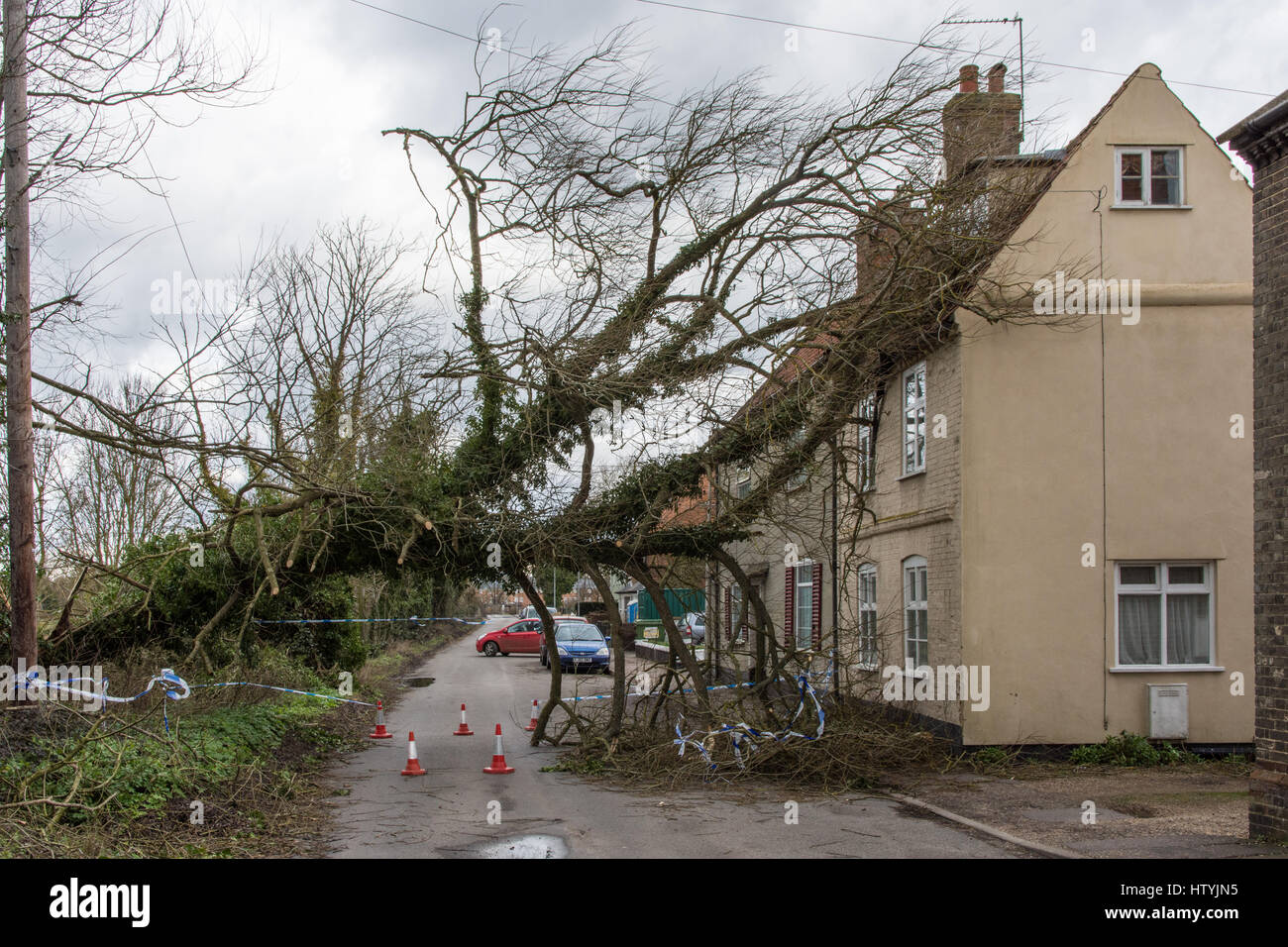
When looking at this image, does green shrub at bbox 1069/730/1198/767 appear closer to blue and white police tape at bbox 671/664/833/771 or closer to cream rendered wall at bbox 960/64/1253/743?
cream rendered wall at bbox 960/64/1253/743

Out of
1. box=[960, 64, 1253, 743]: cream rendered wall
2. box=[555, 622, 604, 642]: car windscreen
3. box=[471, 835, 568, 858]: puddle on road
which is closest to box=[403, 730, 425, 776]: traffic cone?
box=[471, 835, 568, 858]: puddle on road

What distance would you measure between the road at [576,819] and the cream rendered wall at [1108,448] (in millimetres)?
3996

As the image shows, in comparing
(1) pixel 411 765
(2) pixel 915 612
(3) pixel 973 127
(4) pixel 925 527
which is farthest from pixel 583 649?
(3) pixel 973 127

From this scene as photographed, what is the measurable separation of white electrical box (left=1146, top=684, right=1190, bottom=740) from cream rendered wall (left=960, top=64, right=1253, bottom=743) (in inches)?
8.4

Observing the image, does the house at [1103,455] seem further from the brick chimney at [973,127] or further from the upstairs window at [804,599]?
the upstairs window at [804,599]

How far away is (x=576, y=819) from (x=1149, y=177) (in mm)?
11845

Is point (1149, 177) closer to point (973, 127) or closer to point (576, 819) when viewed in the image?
point (973, 127)

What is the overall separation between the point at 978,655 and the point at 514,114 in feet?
31.9

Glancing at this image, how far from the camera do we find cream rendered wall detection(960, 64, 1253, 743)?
14.1 metres

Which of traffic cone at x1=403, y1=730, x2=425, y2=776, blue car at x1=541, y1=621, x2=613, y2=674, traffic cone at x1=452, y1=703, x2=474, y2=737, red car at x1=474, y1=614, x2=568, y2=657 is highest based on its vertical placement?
traffic cone at x1=403, y1=730, x2=425, y2=776

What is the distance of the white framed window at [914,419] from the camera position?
16156 millimetres

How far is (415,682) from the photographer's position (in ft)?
96.8

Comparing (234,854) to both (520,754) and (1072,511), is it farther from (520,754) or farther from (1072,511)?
(1072,511)
